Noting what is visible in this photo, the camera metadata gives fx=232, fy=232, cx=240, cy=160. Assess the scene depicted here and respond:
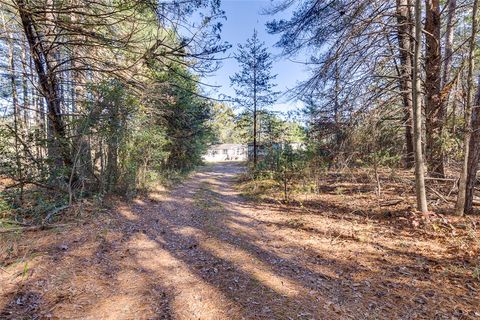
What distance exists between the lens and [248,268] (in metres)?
3.17

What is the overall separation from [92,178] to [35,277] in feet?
10.2

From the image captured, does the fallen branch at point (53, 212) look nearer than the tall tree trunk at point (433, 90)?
Yes

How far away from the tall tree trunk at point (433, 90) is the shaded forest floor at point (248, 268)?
125 centimetres

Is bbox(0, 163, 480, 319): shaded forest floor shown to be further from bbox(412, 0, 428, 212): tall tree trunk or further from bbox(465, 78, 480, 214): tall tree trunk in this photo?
bbox(465, 78, 480, 214): tall tree trunk

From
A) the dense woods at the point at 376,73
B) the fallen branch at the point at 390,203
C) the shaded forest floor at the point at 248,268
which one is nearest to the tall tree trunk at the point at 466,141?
the dense woods at the point at 376,73

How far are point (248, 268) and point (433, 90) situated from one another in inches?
230

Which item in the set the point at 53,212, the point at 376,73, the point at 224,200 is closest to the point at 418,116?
the point at 376,73

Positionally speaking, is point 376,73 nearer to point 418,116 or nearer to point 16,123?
point 418,116

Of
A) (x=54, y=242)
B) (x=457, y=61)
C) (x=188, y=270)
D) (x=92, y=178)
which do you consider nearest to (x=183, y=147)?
(x=92, y=178)

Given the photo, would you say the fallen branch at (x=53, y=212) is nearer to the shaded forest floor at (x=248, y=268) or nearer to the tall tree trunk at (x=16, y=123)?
the shaded forest floor at (x=248, y=268)

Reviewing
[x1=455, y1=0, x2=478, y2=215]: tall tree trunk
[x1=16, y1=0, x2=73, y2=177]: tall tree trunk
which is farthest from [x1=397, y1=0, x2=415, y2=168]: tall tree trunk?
[x1=16, y1=0, x2=73, y2=177]: tall tree trunk

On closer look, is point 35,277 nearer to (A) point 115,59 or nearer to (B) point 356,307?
(B) point 356,307

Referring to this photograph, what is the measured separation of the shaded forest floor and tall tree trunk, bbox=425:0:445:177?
4.09ft

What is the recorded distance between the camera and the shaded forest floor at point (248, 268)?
232 centimetres
